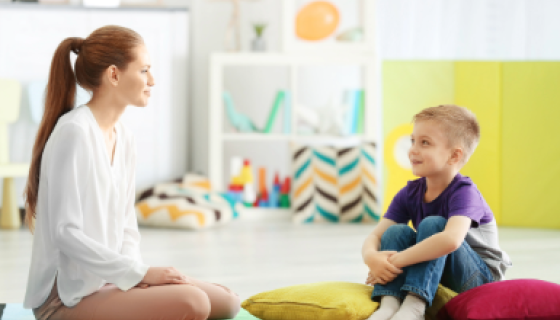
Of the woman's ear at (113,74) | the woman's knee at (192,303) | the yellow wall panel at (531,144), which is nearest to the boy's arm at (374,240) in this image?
the woman's knee at (192,303)

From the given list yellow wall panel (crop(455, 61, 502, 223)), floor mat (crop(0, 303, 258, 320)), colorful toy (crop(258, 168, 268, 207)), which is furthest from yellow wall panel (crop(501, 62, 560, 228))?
floor mat (crop(0, 303, 258, 320))

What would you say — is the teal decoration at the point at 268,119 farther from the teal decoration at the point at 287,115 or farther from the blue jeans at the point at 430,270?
the blue jeans at the point at 430,270

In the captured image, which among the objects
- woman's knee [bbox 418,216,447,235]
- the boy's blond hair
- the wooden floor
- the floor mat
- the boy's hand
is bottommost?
the wooden floor

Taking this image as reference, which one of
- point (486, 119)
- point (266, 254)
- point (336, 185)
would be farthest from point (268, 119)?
point (266, 254)

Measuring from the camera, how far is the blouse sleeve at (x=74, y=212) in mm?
1187

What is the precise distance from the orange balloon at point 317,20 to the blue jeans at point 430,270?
7.35 feet

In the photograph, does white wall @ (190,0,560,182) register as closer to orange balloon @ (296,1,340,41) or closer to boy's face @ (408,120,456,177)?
orange balloon @ (296,1,340,41)

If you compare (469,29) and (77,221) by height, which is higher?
(469,29)

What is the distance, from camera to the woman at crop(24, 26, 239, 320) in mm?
1201

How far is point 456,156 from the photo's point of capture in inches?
58.0

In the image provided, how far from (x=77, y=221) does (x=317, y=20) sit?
256cm

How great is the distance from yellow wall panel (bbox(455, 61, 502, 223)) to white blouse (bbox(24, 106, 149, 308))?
2431 mm

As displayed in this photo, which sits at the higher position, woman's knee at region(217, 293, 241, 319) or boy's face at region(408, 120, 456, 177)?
boy's face at region(408, 120, 456, 177)

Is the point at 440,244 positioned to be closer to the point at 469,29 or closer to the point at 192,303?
the point at 192,303
